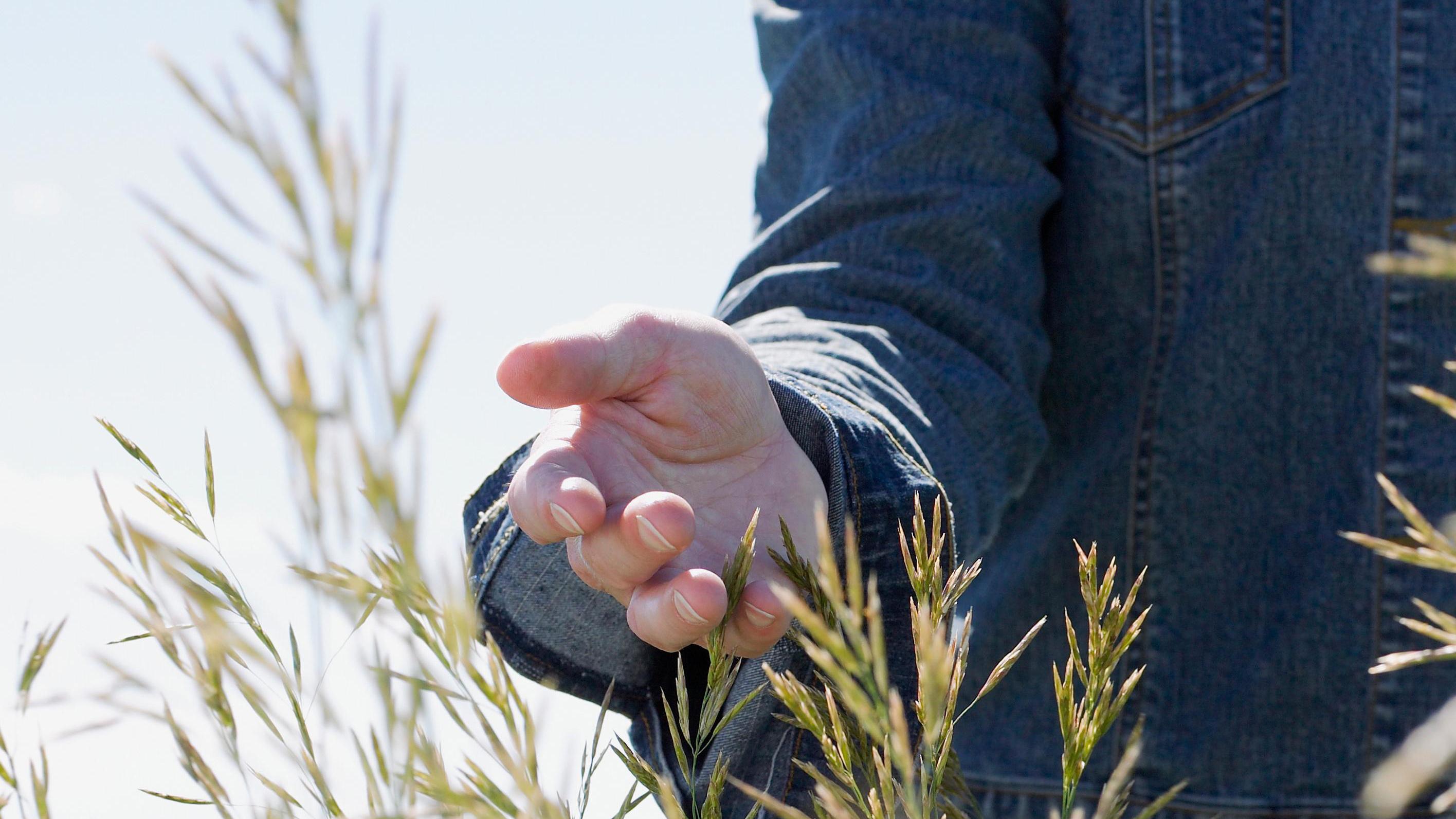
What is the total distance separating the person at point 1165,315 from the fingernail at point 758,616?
27.9 inches

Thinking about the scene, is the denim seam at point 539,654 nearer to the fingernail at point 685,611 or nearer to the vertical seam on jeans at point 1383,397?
the fingernail at point 685,611

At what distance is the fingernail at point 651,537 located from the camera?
0.68 meters

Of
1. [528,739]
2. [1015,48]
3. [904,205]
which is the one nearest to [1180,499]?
[904,205]

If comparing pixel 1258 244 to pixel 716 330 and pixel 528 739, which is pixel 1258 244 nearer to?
pixel 716 330

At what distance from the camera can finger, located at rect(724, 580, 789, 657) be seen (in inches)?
26.2

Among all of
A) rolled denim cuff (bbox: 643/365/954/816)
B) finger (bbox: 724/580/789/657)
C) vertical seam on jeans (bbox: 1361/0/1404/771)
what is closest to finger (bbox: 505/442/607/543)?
finger (bbox: 724/580/789/657)

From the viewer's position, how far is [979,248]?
1.64m

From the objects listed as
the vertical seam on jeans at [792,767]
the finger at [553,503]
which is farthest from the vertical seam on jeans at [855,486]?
the finger at [553,503]

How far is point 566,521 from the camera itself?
0.69 metres

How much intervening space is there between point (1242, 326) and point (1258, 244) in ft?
0.42

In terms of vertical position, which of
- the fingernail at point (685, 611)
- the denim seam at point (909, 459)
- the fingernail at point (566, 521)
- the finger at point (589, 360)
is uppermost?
the finger at point (589, 360)

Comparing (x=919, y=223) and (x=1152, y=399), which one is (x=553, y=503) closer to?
(x=919, y=223)

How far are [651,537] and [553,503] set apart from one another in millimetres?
69

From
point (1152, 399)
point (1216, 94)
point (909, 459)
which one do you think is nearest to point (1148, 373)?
point (1152, 399)
